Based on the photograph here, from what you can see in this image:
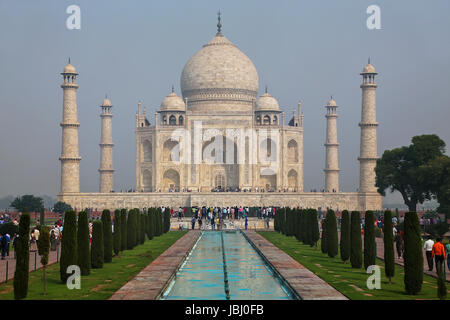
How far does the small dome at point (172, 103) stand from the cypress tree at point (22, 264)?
41.5 m

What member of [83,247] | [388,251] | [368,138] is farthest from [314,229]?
[368,138]

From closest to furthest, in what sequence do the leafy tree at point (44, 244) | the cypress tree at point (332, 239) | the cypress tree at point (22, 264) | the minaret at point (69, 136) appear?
the cypress tree at point (22, 264)
the leafy tree at point (44, 244)
the cypress tree at point (332, 239)
the minaret at point (69, 136)

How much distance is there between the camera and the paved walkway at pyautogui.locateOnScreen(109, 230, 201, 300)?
12.3 meters

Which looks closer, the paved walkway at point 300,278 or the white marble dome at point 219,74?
the paved walkway at point 300,278

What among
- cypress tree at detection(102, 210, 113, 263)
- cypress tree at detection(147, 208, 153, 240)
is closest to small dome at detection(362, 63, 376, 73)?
cypress tree at detection(147, 208, 153, 240)

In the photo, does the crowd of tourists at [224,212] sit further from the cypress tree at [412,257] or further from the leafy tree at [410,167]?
the cypress tree at [412,257]

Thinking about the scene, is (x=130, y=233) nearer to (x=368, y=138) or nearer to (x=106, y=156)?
(x=368, y=138)

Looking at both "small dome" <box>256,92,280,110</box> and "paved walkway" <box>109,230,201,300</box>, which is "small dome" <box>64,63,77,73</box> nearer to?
"small dome" <box>256,92,280,110</box>

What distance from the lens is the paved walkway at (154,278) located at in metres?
12.3

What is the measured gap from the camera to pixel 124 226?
70.3 feet

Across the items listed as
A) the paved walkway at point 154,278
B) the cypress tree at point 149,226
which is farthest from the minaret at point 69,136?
the paved walkway at point 154,278

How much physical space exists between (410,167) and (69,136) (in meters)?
20.8
